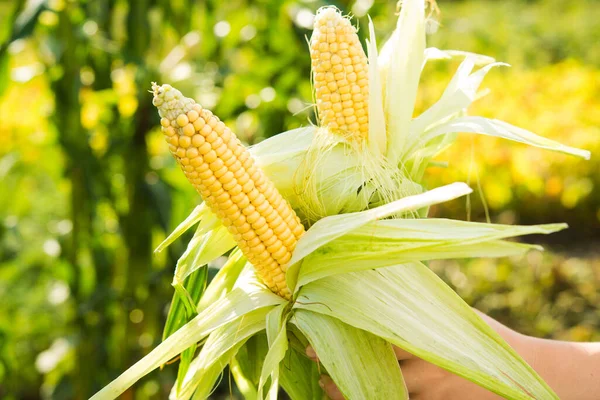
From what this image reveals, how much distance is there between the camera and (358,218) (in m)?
0.68

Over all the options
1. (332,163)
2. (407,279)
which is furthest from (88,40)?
(407,279)

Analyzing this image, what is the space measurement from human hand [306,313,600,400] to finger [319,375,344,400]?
100mm

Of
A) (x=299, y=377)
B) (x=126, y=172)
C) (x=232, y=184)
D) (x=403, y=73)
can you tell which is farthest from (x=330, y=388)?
(x=126, y=172)

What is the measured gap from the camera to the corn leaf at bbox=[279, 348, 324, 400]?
82 centimetres

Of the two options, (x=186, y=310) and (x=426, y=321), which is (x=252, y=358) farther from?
(x=426, y=321)

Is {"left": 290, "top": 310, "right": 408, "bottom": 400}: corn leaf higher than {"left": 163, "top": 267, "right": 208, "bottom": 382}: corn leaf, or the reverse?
{"left": 163, "top": 267, "right": 208, "bottom": 382}: corn leaf

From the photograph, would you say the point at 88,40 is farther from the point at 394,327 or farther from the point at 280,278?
the point at 394,327

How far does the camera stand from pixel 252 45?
80.1 inches

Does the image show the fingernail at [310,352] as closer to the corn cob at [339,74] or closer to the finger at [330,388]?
the finger at [330,388]

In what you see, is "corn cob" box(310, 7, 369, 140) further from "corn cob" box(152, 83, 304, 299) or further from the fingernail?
the fingernail

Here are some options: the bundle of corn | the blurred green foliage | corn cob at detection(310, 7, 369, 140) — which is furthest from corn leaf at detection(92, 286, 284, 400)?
the blurred green foliage

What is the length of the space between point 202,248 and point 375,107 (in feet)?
0.86

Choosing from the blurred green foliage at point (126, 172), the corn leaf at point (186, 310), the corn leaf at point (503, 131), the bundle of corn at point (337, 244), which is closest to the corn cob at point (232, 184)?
the bundle of corn at point (337, 244)

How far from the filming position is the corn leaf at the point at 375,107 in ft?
2.57
